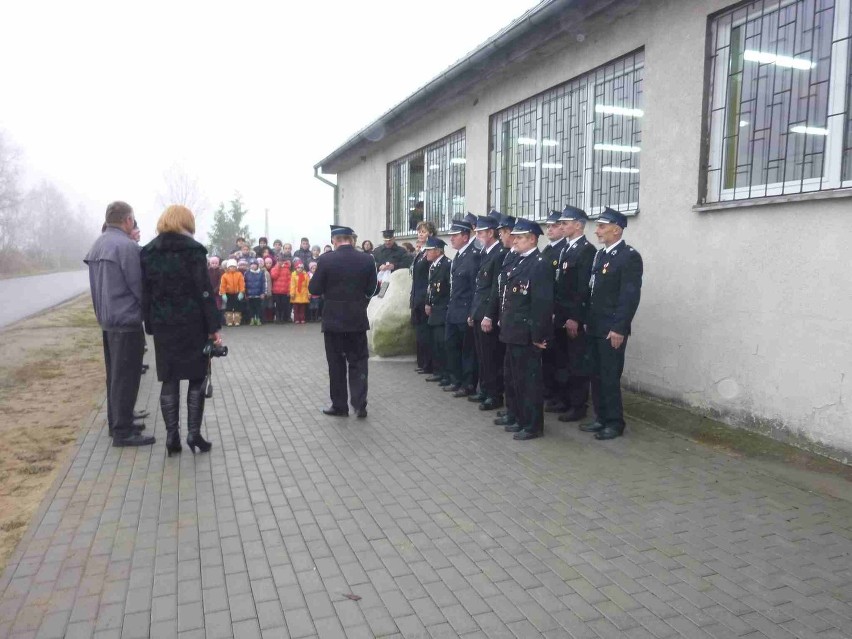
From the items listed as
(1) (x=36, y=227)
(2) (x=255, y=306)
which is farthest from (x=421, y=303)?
(1) (x=36, y=227)

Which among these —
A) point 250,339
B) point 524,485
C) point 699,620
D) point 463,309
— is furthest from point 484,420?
point 250,339

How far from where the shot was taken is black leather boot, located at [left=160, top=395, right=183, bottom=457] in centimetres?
530

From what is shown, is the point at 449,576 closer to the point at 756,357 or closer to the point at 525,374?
the point at 525,374

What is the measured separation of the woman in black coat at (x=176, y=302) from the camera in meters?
5.18

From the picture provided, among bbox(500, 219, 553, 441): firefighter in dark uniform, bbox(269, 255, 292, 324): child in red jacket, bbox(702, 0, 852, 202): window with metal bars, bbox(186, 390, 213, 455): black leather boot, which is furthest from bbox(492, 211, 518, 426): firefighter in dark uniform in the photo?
bbox(269, 255, 292, 324): child in red jacket

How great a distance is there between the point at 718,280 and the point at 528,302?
1.71m

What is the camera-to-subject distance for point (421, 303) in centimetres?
854

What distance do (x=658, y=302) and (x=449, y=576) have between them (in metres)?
4.32

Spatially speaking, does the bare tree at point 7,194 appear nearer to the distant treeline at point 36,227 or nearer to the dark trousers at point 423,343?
the distant treeline at point 36,227

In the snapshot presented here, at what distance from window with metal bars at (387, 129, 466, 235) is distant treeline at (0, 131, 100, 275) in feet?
150

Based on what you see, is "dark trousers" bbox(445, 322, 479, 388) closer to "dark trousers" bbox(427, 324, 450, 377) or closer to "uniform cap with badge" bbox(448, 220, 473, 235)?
"dark trousers" bbox(427, 324, 450, 377)

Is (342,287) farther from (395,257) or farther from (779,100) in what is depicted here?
(395,257)

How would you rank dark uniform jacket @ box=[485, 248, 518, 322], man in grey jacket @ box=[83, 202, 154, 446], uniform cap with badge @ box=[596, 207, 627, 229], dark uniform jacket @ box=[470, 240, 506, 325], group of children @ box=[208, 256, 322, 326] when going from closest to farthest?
1. man in grey jacket @ box=[83, 202, 154, 446]
2. uniform cap with badge @ box=[596, 207, 627, 229]
3. dark uniform jacket @ box=[485, 248, 518, 322]
4. dark uniform jacket @ box=[470, 240, 506, 325]
5. group of children @ box=[208, 256, 322, 326]

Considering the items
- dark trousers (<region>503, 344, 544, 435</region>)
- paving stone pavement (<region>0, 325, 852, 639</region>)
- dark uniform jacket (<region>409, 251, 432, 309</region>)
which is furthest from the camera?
dark uniform jacket (<region>409, 251, 432, 309</region>)
